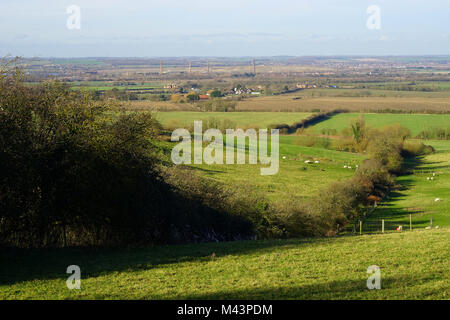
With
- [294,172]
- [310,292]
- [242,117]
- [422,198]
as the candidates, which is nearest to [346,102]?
[242,117]

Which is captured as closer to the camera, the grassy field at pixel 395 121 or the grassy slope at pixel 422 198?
the grassy slope at pixel 422 198

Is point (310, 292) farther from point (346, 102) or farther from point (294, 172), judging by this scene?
point (346, 102)

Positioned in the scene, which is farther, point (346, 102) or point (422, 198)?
point (346, 102)

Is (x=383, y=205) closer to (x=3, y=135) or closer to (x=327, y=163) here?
(x=327, y=163)

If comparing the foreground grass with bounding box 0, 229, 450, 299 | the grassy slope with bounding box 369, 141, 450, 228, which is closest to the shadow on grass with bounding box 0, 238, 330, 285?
the foreground grass with bounding box 0, 229, 450, 299

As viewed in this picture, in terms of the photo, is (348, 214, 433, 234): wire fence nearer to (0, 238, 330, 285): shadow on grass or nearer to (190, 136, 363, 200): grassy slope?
(190, 136, 363, 200): grassy slope

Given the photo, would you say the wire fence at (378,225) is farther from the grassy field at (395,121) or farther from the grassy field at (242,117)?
the grassy field at (395,121)

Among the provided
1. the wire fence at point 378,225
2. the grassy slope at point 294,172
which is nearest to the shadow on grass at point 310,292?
the wire fence at point 378,225
